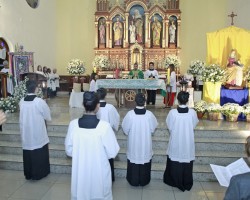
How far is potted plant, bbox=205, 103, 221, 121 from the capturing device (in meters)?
8.20

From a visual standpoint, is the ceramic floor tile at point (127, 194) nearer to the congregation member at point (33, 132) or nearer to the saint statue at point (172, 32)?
the congregation member at point (33, 132)

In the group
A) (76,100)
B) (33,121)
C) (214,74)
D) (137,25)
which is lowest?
(76,100)

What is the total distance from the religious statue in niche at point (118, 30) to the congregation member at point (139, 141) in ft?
38.3

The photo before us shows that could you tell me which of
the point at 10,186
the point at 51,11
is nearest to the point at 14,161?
the point at 10,186

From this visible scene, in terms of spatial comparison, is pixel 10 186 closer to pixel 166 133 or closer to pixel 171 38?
pixel 166 133

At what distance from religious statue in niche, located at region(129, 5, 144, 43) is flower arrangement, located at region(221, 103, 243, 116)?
9159 millimetres

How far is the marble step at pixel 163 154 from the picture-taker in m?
6.25

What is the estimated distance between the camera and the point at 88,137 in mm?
3514

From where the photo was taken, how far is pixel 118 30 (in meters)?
16.5

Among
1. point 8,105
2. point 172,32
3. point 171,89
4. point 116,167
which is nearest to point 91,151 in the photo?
point 116,167

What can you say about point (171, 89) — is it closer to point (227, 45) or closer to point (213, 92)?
point (213, 92)

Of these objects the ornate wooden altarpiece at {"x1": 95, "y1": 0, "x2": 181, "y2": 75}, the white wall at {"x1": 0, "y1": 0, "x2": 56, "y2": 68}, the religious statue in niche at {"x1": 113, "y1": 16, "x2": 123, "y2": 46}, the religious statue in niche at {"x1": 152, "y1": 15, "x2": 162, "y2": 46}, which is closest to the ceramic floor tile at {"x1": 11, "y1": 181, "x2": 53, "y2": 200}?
the white wall at {"x1": 0, "y1": 0, "x2": 56, "y2": 68}

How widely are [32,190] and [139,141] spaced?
215cm

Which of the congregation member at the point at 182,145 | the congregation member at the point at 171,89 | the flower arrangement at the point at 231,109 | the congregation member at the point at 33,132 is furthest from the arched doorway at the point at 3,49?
the congregation member at the point at 182,145
